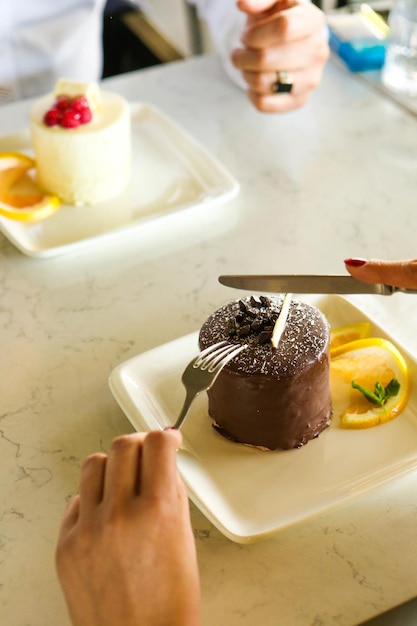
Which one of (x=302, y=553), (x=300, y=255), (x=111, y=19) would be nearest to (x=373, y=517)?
(x=302, y=553)

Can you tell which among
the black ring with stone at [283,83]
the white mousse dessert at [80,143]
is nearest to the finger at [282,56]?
the black ring with stone at [283,83]

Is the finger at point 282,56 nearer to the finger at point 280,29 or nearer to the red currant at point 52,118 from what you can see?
the finger at point 280,29

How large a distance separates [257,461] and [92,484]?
10.7 inches

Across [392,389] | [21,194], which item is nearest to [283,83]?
[21,194]

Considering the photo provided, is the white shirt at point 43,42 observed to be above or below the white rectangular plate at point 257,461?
above

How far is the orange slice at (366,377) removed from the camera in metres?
1.04

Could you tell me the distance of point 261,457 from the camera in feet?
3.28

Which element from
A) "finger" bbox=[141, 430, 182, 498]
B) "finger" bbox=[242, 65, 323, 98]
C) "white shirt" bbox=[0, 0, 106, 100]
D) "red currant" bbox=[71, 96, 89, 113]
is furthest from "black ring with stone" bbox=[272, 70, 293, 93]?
"finger" bbox=[141, 430, 182, 498]

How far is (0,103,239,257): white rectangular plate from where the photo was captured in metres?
1.42

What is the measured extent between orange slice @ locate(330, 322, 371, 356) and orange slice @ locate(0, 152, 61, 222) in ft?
2.02

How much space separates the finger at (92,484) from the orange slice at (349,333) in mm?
447

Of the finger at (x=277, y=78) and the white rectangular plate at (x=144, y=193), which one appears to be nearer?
the white rectangular plate at (x=144, y=193)

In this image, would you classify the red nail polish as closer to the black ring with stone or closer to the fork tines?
the fork tines

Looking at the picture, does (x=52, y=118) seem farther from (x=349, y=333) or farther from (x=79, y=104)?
(x=349, y=333)
